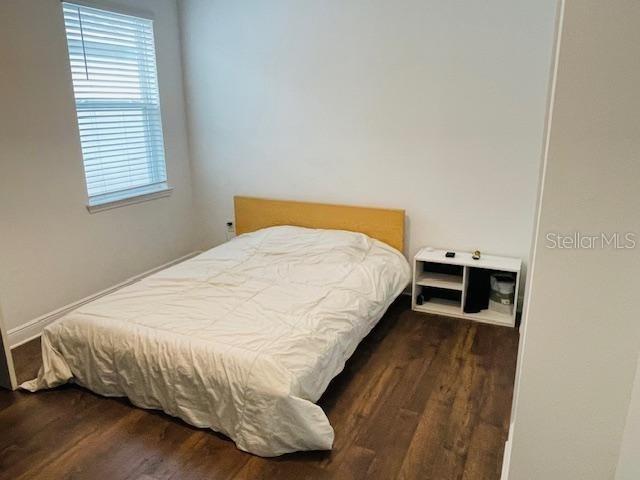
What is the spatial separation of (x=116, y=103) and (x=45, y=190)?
901 millimetres

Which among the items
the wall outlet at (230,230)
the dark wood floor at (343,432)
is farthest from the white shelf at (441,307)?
the wall outlet at (230,230)

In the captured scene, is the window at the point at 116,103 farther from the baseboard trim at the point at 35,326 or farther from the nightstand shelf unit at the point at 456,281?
the nightstand shelf unit at the point at 456,281

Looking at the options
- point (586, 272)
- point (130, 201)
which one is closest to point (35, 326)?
point (130, 201)

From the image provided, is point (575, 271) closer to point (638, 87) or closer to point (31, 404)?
point (638, 87)

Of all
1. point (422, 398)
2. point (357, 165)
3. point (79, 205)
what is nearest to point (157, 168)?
point (79, 205)

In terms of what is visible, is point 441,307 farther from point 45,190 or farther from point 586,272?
point 45,190

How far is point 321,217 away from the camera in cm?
386

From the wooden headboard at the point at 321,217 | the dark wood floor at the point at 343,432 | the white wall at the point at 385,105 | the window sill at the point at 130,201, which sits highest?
the white wall at the point at 385,105

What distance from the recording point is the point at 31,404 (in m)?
→ 2.46

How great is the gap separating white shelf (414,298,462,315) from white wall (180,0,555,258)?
435 mm

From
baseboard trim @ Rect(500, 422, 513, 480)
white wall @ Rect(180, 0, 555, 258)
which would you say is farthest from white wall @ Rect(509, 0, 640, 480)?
white wall @ Rect(180, 0, 555, 258)

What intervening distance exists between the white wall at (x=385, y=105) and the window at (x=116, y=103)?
44 cm

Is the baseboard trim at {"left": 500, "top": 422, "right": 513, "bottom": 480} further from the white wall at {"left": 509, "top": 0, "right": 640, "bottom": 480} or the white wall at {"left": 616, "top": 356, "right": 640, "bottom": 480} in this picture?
the white wall at {"left": 616, "top": 356, "right": 640, "bottom": 480}

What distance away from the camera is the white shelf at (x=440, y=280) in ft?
11.1
